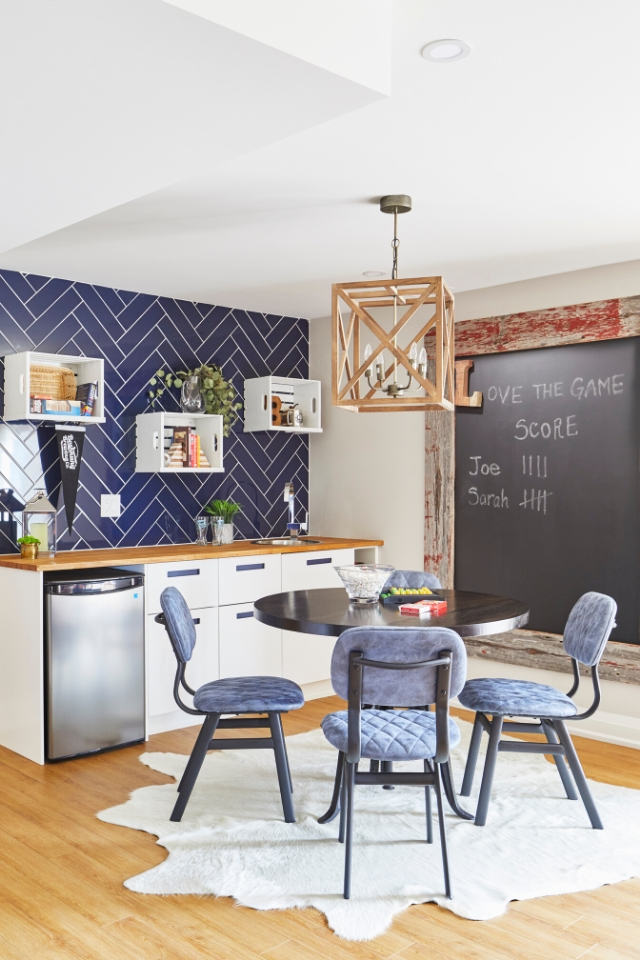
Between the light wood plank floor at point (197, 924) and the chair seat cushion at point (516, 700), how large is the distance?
2.08 feet

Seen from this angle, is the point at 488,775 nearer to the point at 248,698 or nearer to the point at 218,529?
the point at 248,698

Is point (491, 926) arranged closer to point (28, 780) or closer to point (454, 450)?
point (28, 780)

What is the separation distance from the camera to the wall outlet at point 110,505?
4848 mm

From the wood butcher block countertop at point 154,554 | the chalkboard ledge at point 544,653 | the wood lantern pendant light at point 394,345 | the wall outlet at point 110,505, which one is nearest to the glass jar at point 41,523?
the wood butcher block countertop at point 154,554

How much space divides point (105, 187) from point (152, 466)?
99.4 inches

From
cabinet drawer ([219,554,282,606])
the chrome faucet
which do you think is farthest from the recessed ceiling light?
the chrome faucet

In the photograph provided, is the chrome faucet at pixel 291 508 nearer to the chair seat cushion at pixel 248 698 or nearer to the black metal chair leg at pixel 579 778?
the chair seat cushion at pixel 248 698

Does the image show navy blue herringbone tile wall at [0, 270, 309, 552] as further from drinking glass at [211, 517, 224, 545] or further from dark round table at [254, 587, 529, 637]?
dark round table at [254, 587, 529, 637]

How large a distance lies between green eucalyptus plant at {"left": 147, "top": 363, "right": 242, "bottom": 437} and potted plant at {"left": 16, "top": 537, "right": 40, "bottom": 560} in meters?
1.22

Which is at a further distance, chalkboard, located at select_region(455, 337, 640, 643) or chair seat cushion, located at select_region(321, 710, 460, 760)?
chalkboard, located at select_region(455, 337, 640, 643)

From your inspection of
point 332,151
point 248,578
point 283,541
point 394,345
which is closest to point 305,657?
point 248,578

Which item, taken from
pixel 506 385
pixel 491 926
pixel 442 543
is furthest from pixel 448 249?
pixel 491 926

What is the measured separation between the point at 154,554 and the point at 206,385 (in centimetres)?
121

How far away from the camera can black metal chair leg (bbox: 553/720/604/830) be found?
3.14 m
